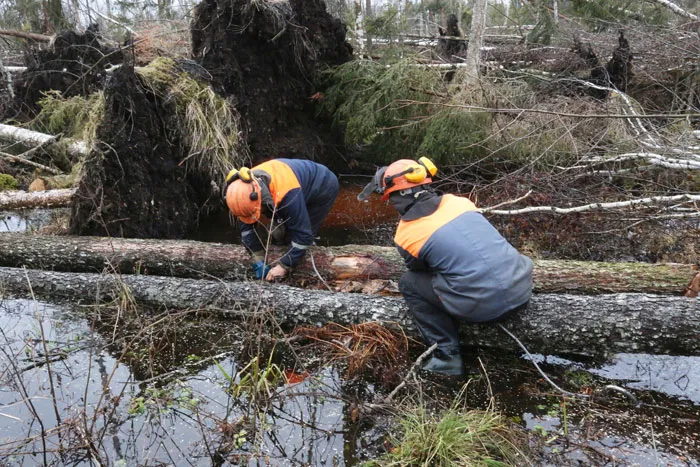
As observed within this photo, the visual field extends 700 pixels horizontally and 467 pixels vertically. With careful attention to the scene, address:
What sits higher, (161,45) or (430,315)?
(161,45)

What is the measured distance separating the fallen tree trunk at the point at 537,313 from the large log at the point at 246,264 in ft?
1.09

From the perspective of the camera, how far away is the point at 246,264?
4.73 metres

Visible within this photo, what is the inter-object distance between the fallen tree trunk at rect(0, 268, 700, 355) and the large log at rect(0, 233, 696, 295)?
334 millimetres

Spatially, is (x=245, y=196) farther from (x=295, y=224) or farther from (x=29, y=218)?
(x=29, y=218)

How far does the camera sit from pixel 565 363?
3.65 meters

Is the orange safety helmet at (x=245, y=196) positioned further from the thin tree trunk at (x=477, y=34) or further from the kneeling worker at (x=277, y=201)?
the thin tree trunk at (x=477, y=34)

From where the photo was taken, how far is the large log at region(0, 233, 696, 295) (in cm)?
402

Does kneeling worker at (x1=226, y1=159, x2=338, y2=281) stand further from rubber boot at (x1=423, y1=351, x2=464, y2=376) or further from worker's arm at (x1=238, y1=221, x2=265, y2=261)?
rubber boot at (x1=423, y1=351, x2=464, y2=376)

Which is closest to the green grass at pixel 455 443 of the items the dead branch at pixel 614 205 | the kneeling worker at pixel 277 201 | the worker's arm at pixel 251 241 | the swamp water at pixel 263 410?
the swamp water at pixel 263 410

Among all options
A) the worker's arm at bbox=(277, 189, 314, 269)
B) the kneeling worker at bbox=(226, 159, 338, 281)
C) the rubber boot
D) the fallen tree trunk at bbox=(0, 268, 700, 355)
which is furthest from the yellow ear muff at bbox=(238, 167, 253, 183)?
the rubber boot

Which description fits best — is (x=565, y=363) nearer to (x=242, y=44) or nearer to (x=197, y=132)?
(x=197, y=132)

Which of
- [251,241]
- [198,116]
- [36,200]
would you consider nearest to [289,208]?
[251,241]

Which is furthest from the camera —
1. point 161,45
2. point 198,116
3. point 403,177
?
point 161,45

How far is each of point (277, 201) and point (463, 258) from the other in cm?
170
